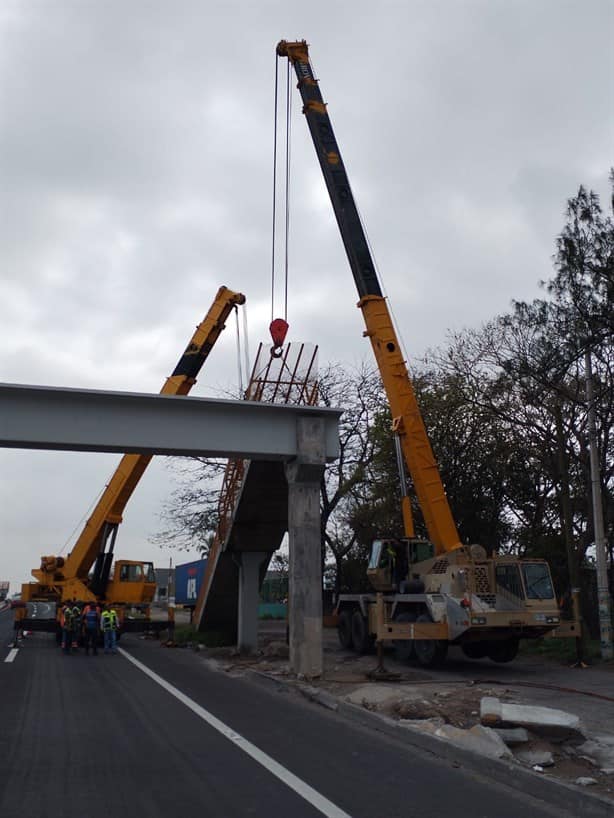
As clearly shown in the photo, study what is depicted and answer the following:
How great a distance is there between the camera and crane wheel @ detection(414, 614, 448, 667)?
1825 centimetres

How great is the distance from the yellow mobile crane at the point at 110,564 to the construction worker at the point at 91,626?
3.22 m

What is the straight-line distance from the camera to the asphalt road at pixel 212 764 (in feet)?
22.5

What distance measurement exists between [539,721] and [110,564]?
20.9 m

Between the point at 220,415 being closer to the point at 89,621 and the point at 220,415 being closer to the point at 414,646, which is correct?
the point at 414,646

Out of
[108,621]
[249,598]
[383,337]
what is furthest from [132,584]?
[383,337]

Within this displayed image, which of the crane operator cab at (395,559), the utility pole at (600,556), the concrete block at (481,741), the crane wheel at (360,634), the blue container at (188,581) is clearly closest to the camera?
the concrete block at (481,741)

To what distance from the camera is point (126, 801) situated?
696 centimetres

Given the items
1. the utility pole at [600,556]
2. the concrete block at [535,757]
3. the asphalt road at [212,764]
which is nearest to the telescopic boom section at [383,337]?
the utility pole at [600,556]

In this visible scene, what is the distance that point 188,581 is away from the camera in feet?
137

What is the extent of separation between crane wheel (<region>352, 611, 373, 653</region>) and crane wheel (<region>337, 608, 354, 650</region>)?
14.5 inches

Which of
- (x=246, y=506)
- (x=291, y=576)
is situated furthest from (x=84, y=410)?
(x=246, y=506)

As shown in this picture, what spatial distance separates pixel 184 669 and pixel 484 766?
12514mm

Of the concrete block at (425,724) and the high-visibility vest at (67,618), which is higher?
the high-visibility vest at (67,618)

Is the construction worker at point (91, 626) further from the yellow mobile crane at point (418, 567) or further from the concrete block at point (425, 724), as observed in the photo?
the concrete block at point (425, 724)
